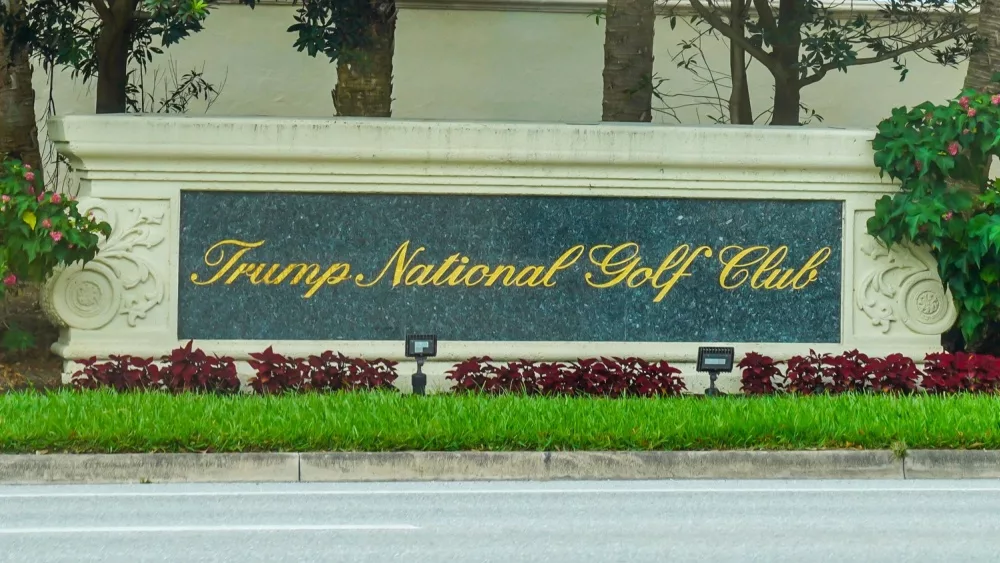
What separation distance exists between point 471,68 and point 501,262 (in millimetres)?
8802

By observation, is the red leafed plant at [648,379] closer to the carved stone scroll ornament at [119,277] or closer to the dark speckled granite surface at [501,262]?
the dark speckled granite surface at [501,262]

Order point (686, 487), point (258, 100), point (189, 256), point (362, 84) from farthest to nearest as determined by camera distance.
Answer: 1. point (258, 100)
2. point (362, 84)
3. point (189, 256)
4. point (686, 487)

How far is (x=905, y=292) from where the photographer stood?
44.2ft

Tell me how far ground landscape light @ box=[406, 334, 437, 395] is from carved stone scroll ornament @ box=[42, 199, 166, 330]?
7.43 ft

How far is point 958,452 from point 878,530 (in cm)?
214

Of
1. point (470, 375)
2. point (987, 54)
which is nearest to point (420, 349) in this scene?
point (470, 375)

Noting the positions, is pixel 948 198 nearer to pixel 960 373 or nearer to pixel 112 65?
pixel 960 373

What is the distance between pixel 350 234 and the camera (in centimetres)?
1305

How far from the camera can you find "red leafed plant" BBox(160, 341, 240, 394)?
12.1 m

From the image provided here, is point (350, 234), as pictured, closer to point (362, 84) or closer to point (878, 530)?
point (362, 84)

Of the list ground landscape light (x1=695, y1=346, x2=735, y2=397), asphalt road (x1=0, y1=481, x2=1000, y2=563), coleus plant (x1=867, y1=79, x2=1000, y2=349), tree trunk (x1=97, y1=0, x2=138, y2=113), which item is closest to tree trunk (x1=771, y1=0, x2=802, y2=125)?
coleus plant (x1=867, y1=79, x2=1000, y2=349)

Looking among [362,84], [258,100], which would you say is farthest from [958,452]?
[258,100]

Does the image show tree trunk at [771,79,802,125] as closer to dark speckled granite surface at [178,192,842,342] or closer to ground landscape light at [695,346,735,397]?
dark speckled granite surface at [178,192,842,342]

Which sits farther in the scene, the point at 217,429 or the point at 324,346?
the point at 324,346
